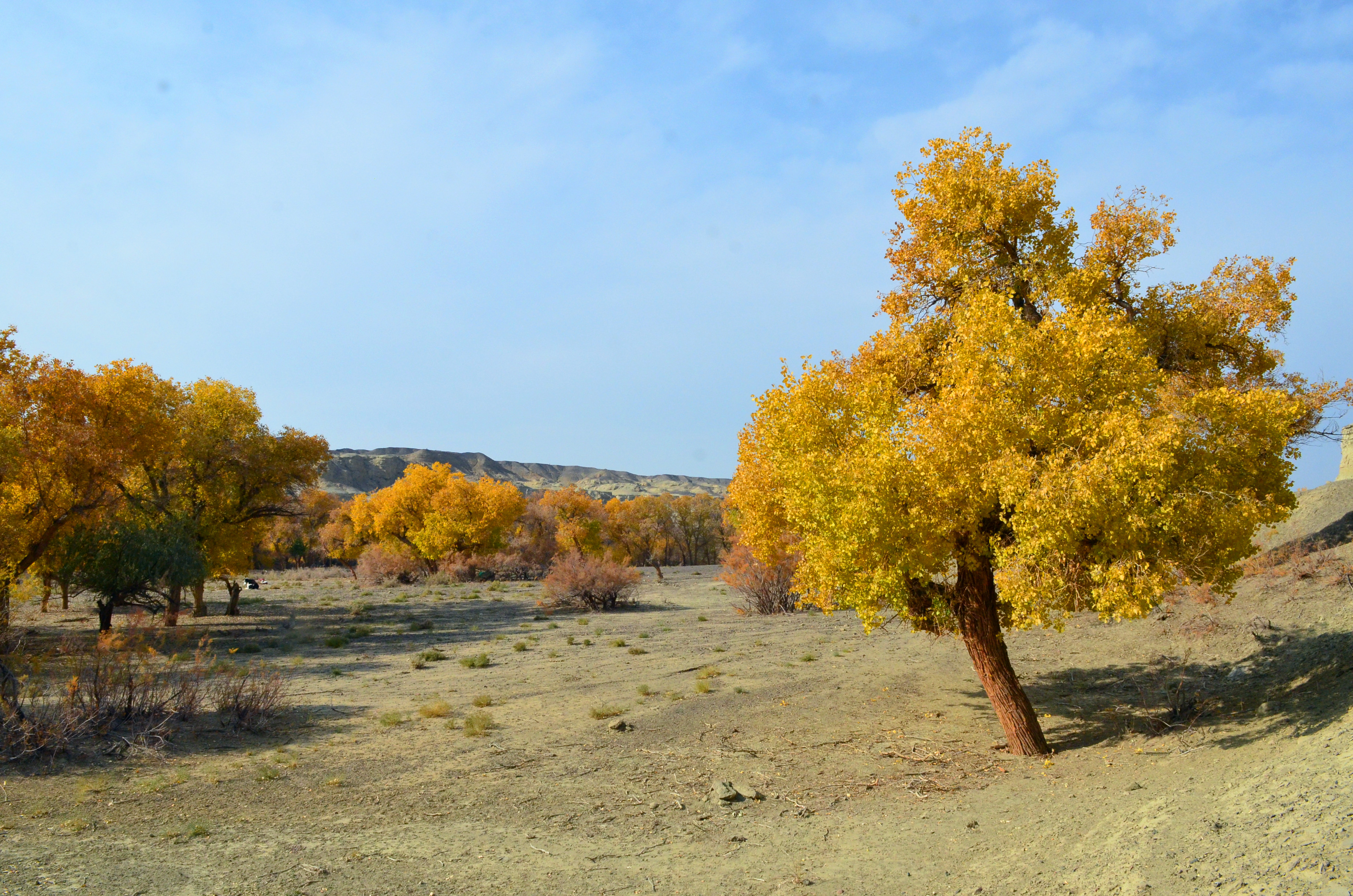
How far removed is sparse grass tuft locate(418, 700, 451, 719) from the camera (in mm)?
13031

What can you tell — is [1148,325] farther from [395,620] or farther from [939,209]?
[395,620]

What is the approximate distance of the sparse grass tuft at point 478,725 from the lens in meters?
11.8

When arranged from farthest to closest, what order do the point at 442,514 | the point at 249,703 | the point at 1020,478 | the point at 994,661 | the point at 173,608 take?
1. the point at 442,514
2. the point at 173,608
3. the point at 249,703
4. the point at 994,661
5. the point at 1020,478

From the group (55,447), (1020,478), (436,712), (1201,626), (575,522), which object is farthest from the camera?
(575,522)

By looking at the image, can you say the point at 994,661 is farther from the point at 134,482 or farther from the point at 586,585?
the point at 134,482

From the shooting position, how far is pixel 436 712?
13.0 meters

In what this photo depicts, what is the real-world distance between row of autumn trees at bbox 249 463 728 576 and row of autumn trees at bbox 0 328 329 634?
237 centimetres

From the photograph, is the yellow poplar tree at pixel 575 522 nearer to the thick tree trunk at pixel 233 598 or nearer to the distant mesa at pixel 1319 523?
the thick tree trunk at pixel 233 598

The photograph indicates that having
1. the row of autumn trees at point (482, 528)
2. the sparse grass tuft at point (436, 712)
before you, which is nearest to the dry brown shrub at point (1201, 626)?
the sparse grass tuft at point (436, 712)

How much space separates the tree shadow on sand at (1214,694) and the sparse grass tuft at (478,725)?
839cm

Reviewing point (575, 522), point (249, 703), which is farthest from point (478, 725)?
point (575, 522)

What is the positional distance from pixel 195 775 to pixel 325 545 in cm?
7526

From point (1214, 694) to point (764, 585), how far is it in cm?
1799

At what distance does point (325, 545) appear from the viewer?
78312 mm
